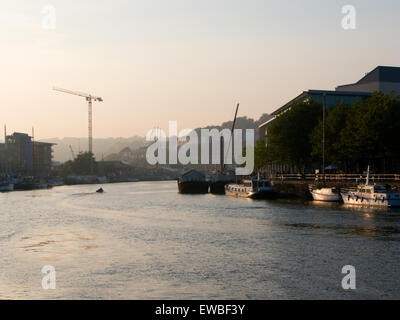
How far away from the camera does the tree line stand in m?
92.1

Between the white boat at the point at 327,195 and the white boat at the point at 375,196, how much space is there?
257 inches

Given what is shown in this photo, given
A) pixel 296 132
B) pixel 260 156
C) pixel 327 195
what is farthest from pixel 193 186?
pixel 327 195

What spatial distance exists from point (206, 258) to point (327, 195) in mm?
56029

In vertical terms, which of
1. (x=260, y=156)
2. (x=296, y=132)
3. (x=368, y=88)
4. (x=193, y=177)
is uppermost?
(x=368, y=88)

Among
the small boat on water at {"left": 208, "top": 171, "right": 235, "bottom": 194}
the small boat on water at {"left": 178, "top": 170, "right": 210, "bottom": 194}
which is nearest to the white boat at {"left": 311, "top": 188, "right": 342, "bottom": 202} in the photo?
the small boat on water at {"left": 208, "top": 171, "right": 235, "bottom": 194}

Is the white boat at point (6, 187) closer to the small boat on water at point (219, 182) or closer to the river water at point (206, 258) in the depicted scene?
the small boat on water at point (219, 182)

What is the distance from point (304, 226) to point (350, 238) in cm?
1004

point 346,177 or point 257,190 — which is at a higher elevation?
point 346,177

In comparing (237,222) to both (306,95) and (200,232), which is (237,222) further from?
(306,95)

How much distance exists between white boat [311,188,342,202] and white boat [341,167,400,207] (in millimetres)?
6519

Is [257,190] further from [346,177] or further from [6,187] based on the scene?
[6,187]

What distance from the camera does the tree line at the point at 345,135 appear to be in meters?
92.1

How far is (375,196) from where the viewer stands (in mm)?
71250

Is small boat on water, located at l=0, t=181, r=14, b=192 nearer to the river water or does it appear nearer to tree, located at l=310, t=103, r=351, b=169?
tree, located at l=310, t=103, r=351, b=169
